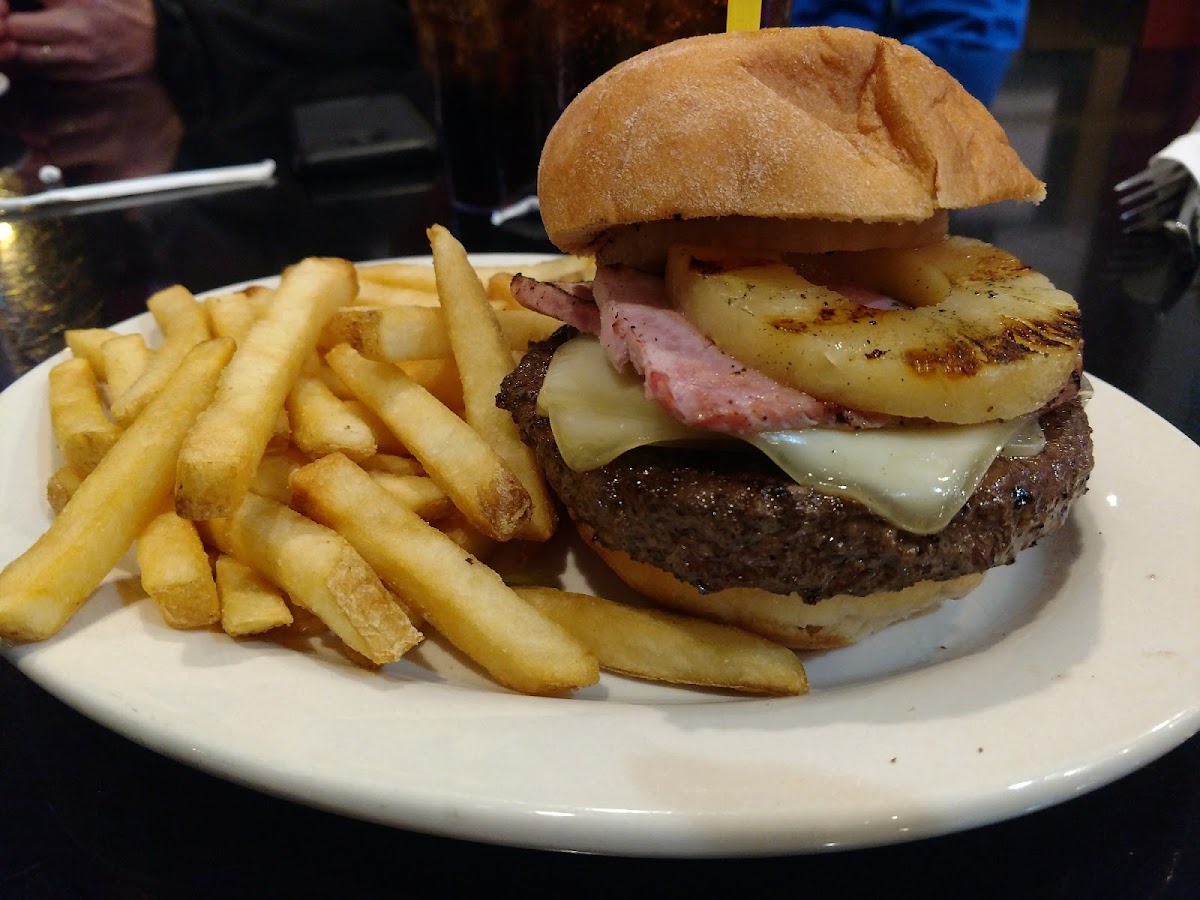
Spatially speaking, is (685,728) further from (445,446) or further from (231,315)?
(231,315)

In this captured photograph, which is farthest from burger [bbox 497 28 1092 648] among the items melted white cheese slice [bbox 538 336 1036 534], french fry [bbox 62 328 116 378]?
french fry [bbox 62 328 116 378]

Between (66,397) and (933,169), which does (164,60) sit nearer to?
(66,397)

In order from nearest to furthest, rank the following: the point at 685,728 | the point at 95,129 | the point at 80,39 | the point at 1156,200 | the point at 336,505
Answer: the point at 685,728 < the point at 336,505 < the point at 1156,200 < the point at 95,129 < the point at 80,39

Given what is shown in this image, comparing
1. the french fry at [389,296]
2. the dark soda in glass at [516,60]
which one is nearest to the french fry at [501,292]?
the french fry at [389,296]

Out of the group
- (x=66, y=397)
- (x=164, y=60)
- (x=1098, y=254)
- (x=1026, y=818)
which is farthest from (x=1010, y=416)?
(x=164, y=60)

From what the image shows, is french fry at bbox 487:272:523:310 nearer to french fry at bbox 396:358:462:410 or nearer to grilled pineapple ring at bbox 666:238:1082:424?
french fry at bbox 396:358:462:410

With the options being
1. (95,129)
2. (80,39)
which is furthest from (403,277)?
(80,39)

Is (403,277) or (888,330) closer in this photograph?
(888,330)
